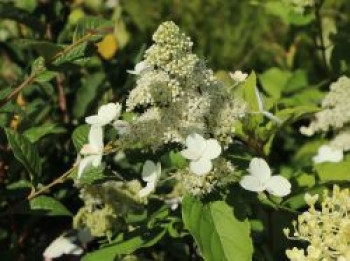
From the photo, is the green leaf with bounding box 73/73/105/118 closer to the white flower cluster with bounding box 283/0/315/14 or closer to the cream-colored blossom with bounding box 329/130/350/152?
the white flower cluster with bounding box 283/0/315/14

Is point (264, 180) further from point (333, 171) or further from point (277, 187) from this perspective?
point (333, 171)

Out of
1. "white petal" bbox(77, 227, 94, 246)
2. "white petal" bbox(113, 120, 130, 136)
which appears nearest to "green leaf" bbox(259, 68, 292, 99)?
"white petal" bbox(77, 227, 94, 246)

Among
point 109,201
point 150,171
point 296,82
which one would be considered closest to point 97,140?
point 150,171

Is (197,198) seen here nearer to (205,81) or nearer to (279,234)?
(205,81)

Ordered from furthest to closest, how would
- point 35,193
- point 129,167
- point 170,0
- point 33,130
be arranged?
point 170,0, point 129,167, point 33,130, point 35,193

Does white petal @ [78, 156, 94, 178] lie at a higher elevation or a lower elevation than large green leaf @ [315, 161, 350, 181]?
higher

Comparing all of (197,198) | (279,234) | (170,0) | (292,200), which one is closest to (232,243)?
(197,198)
